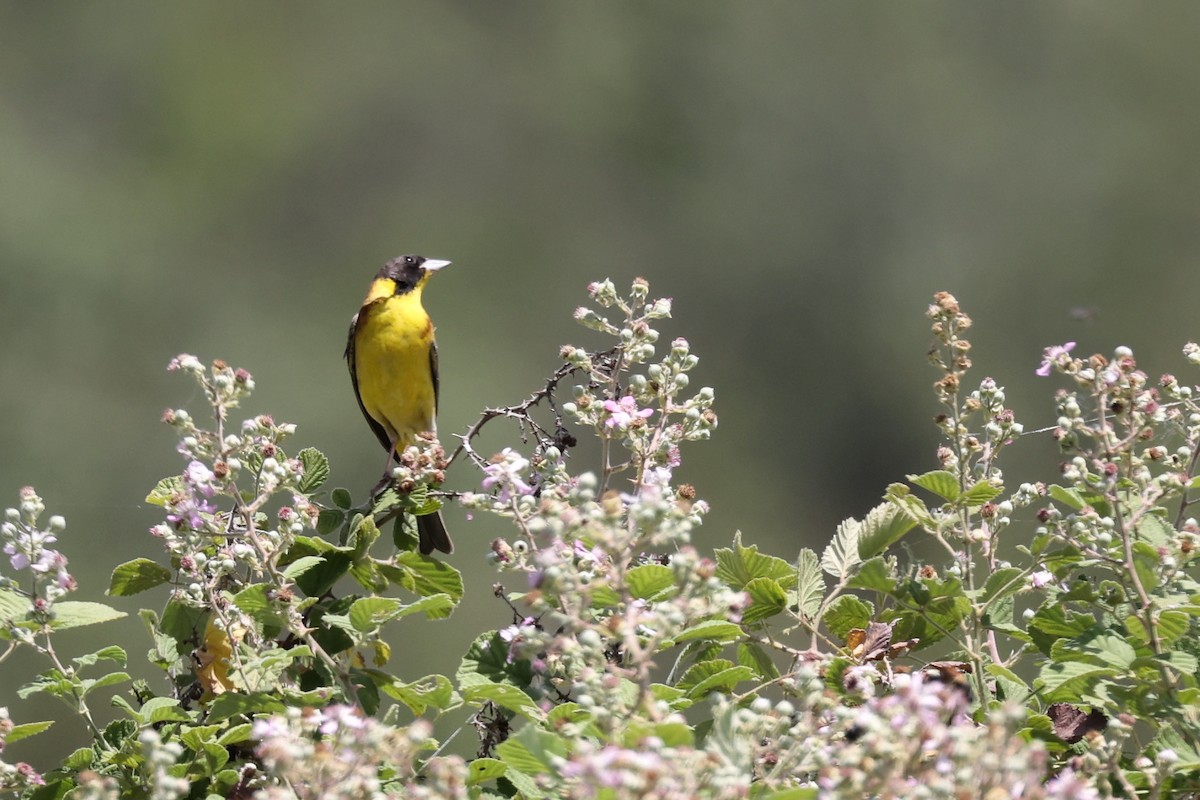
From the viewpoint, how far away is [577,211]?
2920 centimetres

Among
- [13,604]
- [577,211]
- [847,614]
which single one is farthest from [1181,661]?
[577,211]

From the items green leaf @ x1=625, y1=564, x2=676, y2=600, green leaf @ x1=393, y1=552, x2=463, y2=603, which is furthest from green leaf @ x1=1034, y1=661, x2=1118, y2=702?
green leaf @ x1=393, y1=552, x2=463, y2=603

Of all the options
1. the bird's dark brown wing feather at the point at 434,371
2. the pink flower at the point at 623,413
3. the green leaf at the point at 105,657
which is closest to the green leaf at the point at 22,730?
the green leaf at the point at 105,657

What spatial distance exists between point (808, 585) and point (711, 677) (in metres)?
0.34

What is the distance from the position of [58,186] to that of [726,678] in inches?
1109

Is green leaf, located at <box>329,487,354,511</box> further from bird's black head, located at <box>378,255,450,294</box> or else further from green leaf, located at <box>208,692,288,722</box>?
bird's black head, located at <box>378,255,450,294</box>

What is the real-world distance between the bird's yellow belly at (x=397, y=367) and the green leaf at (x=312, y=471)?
8.61 feet

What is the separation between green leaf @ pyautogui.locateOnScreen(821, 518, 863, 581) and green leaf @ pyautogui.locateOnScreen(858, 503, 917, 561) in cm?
3

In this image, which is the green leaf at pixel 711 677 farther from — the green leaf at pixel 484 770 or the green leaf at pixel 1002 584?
the green leaf at pixel 1002 584

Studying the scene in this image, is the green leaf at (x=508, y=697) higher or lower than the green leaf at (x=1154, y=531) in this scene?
lower

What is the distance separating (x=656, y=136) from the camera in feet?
107

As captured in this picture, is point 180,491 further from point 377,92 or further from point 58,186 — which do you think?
point 377,92

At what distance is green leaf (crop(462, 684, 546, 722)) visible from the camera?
2.30m

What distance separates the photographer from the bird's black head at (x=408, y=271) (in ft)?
19.2
